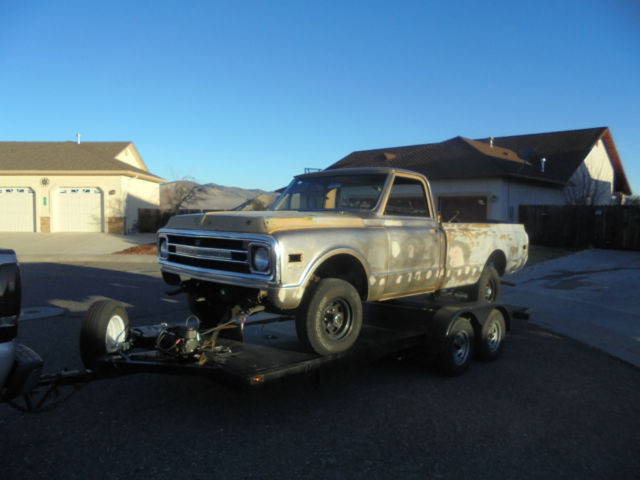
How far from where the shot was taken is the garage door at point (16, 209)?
2803 cm

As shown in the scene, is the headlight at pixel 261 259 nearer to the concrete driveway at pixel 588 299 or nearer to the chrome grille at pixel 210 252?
the chrome grille at pixel 210 252

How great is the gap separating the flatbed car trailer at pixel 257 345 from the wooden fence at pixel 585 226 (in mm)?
15393

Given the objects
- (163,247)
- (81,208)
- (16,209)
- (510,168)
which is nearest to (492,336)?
(163,247)

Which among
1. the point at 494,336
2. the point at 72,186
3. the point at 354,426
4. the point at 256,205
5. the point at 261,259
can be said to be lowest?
the point at 354,426

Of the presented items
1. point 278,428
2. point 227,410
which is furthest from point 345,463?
point 227,410

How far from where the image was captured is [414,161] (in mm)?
26375

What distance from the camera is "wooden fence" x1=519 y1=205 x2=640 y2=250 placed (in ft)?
63.4

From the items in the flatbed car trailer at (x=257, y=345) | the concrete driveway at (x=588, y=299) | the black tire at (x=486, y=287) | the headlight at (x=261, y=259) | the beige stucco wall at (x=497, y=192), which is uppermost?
the beige stucco wall at (x=497, y=192)

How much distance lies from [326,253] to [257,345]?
1.08m

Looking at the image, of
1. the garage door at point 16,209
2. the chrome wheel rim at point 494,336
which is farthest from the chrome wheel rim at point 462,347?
the garage door at point 16,209

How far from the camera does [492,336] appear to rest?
639 cm

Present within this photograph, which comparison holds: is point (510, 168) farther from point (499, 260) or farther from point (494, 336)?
point (494, 336)

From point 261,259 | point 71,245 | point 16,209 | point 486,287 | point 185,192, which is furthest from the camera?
point 185,192

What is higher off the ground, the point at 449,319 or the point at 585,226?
the point at 585,226
